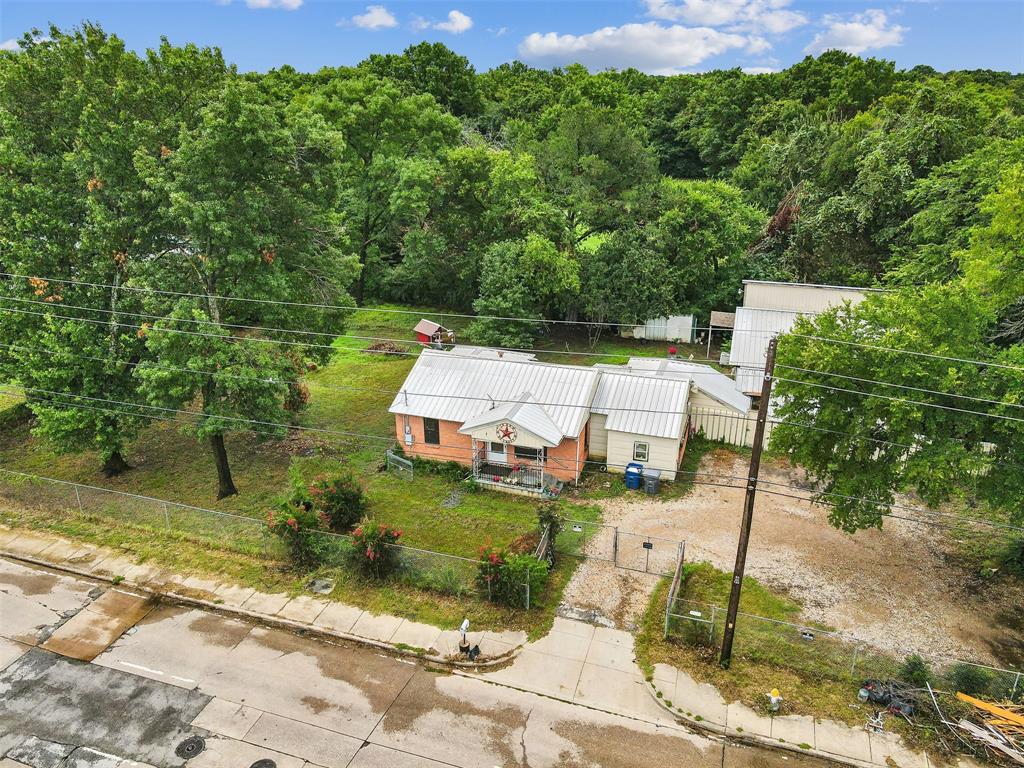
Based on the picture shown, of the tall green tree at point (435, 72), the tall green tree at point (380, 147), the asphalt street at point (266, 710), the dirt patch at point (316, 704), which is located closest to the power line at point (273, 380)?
the asphalt street at point (266, 710)

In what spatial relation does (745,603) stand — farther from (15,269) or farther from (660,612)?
Answer: (15,269)

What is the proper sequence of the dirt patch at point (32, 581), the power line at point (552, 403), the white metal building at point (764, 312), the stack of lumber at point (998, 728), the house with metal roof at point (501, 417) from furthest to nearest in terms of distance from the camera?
the white metal building at point (764, 312), the house with metal roof at point (501, 417), the dirt patch at point (32, 581), the power line at point (552, 403), the stack of lumber at point (998, 728)

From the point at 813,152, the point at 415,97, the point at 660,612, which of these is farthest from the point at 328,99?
the point at 660,612

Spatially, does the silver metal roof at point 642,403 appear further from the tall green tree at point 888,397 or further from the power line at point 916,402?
the power line at point 916,402

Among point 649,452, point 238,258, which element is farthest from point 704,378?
point 238,258

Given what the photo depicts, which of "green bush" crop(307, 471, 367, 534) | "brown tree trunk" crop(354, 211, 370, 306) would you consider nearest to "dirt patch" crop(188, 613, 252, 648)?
"green bush" crop(307, 471, 367, 534)
